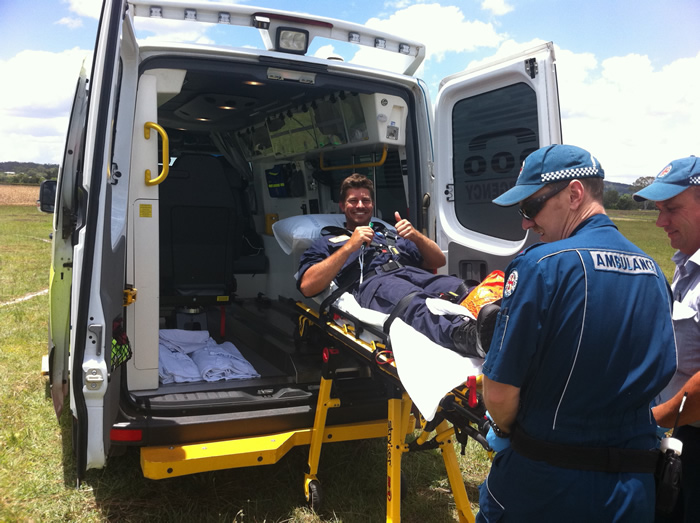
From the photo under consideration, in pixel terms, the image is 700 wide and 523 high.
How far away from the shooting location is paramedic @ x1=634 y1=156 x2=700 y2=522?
2.00 meters

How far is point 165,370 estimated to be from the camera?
3.86 meters

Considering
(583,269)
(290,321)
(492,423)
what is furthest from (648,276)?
(290,321)

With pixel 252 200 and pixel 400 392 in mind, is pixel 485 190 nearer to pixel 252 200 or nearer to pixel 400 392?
pixel 400 392

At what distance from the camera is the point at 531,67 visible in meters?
3.15

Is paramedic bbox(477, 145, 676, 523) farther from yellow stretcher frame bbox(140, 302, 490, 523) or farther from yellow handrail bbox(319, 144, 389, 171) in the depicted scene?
yellow handrail bbox(319, 144, 389, 171)

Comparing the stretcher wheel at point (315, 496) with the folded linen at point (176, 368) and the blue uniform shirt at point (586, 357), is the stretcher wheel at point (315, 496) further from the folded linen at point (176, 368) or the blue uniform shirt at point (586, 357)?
the blue uniform shirt at point (586, 357)

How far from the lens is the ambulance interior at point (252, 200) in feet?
11.0

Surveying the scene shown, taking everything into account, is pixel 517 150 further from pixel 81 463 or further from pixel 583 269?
pixel 81 463

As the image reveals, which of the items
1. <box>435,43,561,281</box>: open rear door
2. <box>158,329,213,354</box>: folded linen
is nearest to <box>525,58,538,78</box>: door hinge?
<box>435,43,561,281</box>: open rear door

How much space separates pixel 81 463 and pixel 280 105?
386 cm

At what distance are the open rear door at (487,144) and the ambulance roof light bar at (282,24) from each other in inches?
17.7

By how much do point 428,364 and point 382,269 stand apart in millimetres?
1353

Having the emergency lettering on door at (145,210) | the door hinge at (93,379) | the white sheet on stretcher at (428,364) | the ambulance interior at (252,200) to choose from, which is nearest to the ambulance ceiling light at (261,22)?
the ambulance interior at (252,200)

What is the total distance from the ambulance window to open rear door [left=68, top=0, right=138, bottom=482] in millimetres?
2069
